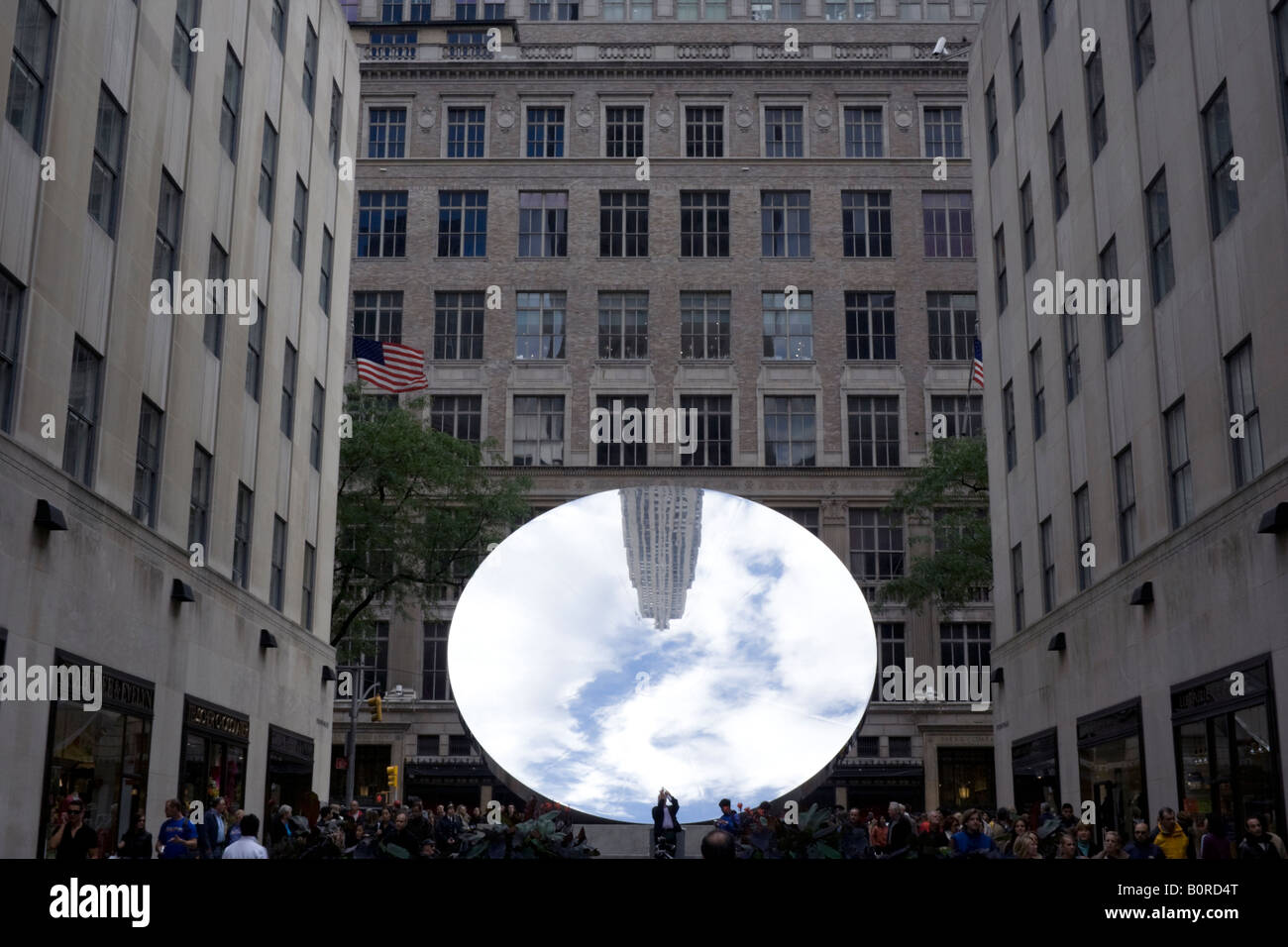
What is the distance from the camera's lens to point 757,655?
2000 cm

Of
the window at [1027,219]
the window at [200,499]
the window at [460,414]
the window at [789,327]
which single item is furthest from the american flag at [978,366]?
the window at [460,414]

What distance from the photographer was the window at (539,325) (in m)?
63.5

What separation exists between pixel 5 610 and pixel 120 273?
6.81 m

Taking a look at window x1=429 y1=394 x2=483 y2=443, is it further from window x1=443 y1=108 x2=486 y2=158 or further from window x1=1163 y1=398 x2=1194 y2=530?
window x1=1163 y1=398 x2=1194 y2=530

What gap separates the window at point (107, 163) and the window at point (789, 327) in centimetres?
4343

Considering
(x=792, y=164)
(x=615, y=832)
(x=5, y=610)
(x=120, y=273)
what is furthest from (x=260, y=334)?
(x=792, y=164)

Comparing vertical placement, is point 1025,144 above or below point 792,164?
below

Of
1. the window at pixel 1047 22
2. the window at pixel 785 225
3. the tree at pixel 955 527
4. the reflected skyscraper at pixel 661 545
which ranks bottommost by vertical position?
the reflected skyscraper at pixel 661 545

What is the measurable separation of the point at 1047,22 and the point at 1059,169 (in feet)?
12.9

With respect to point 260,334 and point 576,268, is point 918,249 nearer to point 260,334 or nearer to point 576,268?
point 576,268

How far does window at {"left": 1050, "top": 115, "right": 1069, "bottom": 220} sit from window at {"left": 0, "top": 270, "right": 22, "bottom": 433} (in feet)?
73.8

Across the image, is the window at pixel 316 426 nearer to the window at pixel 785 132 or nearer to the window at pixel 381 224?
the window at pixel 381 224

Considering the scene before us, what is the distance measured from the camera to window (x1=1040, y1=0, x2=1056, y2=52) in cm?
3225

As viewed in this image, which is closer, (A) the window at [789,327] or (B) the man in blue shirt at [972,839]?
(B) the man in blue shirt at [972,839]
